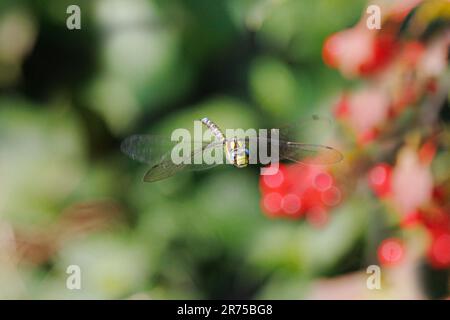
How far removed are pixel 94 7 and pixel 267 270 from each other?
929mm

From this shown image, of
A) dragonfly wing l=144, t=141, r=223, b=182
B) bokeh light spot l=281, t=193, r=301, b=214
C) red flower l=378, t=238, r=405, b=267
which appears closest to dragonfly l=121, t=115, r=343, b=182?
dragonfly wing l=144, t=141, r=223, b=182

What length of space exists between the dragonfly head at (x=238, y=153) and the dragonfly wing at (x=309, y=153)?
11 centimetres

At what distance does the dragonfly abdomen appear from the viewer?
1.93 m

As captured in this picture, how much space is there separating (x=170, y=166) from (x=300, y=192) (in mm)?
398

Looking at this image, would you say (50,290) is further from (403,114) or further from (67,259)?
(403,114)

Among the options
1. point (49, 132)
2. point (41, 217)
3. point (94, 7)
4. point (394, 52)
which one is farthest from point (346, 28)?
point (41, 217)

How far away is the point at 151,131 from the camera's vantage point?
6.34ft

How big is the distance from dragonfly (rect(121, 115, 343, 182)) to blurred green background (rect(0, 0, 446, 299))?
3cm

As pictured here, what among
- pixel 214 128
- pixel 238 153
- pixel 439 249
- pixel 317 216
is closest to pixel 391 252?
pixel 439 249

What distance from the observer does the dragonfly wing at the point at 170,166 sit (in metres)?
1.94

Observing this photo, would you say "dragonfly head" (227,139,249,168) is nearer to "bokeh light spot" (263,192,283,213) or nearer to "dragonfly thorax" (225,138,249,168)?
"dragonfly thorax" (225,138,249,168)

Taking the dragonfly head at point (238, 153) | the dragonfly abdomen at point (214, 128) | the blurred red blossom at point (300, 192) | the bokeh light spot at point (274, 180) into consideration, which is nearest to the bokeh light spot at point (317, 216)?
the blurred red blossom at point (300, 192)

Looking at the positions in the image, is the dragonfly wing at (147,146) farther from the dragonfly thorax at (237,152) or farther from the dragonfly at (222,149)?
the dragonfly thorax at (237,152)

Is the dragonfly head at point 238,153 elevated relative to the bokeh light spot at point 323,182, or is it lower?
elevated
